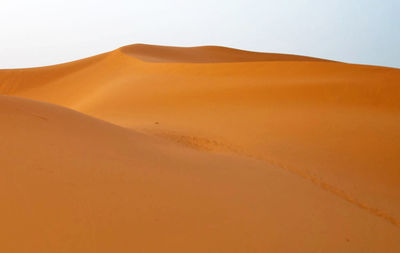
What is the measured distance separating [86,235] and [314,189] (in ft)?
8.71

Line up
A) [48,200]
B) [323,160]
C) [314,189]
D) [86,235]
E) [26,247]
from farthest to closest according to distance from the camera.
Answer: [323,160] < [314,189] < [48,200] < [86,235] < [26,247]

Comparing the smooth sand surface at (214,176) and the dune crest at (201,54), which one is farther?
the dune crest at (201,54)

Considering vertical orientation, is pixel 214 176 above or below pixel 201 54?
below

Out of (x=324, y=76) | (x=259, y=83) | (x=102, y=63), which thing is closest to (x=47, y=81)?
(x=102, y=63)

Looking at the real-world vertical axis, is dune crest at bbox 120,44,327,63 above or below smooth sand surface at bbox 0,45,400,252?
above

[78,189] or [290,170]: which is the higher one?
[78,189]

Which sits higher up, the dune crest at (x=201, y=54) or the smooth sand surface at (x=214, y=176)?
the dune crest at (x=201, y=54)

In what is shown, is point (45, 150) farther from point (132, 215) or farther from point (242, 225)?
point (242, 225)

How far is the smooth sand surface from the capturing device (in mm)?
2119

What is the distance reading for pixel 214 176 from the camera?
3533 millimetres

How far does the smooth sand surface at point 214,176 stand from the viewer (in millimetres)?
2119

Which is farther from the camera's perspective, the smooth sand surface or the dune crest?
the dune crest

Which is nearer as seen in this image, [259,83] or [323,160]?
[323,160]

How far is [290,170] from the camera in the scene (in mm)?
4441
